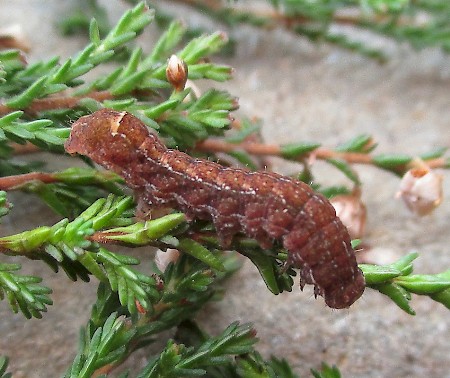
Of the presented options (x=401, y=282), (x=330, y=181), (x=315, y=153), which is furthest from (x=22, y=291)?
(x=330, y=181)

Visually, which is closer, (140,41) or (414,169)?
(414,169)

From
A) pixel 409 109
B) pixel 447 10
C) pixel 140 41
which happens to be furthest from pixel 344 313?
pixel 140 41

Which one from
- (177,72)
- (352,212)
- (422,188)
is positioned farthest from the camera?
(352,212)

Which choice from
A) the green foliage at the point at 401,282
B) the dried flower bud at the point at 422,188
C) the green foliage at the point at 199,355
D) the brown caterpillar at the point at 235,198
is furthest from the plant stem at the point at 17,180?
the dried flower bud at the point at 422,188

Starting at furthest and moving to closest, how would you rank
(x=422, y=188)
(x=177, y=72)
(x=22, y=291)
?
1. (x=422, y=188)
2. (x=177, y=72)
3. (x=22, y=291)

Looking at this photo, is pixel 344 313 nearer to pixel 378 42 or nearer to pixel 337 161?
pixel 337 161

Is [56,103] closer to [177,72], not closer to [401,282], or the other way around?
[177,72]

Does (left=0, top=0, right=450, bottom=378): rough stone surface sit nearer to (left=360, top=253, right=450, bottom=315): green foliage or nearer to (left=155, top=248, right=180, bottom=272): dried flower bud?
(left=155, top=248, right=180, bottom=272): dried flower bud

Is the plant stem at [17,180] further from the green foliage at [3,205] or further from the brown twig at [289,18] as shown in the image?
the brown twig at [289,18]
